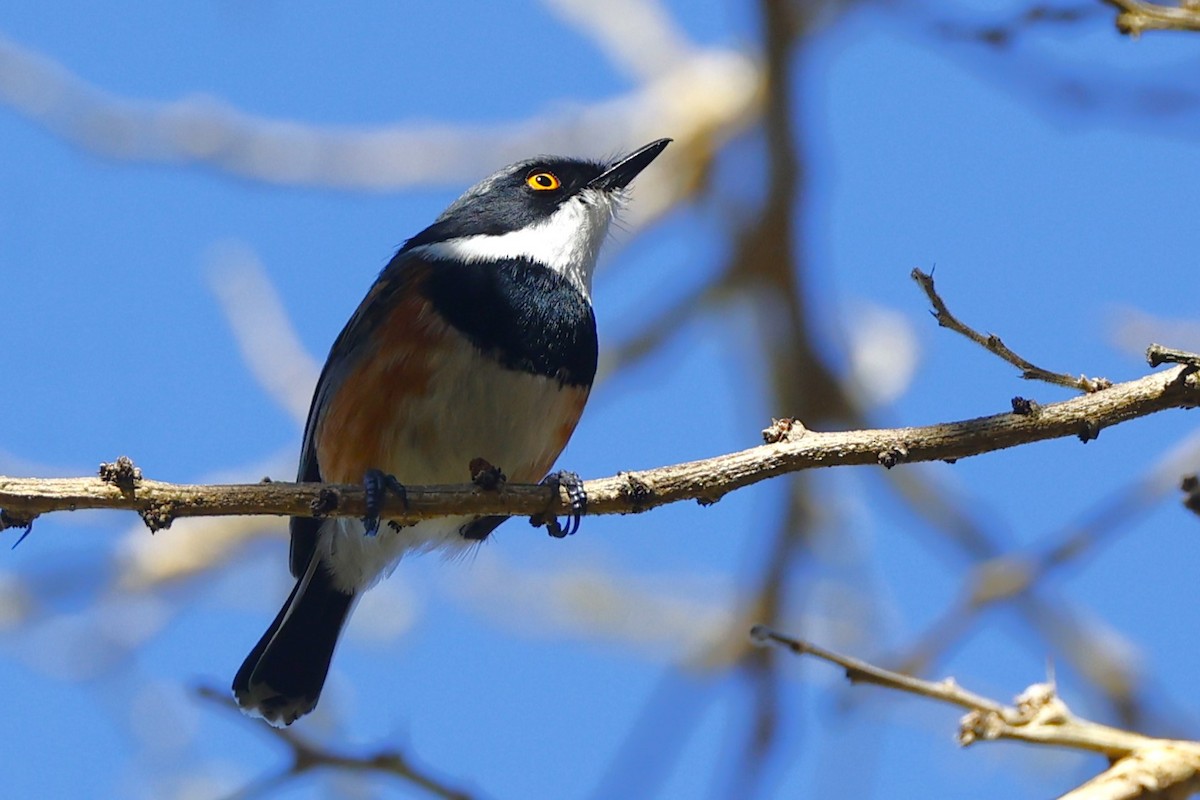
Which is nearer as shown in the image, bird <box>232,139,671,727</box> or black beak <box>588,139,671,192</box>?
bird <box>232,139,671,727</box>

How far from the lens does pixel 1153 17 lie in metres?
3.55

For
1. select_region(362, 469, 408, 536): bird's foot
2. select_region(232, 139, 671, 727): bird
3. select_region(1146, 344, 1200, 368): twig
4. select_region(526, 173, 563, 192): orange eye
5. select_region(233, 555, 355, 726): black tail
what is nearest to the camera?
select_region(1146, 344, 1200, 368): twig

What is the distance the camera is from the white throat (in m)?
5.88

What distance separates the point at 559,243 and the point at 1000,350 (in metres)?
2.90

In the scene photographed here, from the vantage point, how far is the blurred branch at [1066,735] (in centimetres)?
269

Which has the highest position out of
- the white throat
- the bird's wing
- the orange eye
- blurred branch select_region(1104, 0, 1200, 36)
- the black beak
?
the black beak

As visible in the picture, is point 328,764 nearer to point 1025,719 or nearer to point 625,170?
point 1025,719

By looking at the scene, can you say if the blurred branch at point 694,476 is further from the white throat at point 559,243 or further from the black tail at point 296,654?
the black tail at point 296,654

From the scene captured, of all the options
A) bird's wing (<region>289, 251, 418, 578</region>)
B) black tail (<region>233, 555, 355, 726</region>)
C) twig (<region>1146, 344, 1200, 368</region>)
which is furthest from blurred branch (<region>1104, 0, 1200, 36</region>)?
black tail (<region>233, 555, 355, 726</region>)

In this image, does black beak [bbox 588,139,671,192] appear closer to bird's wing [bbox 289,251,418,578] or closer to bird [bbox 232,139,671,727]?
bird [bbox 232,139,671,727]

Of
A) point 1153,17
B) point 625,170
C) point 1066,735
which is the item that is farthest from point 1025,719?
point 625,170

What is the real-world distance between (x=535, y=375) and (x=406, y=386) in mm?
496

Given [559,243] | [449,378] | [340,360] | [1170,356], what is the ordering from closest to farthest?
[1170,356], [449,378], [340,360], [559,243]

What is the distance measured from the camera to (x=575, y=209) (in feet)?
20.7
